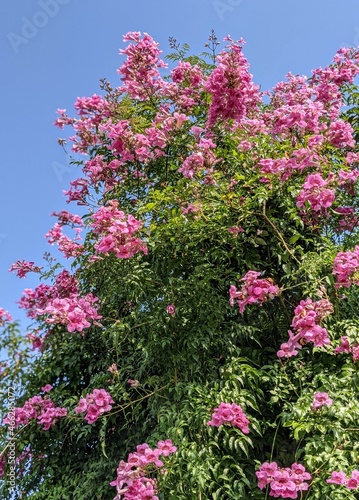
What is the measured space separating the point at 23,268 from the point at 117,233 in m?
1.80

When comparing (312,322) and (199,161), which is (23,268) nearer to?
(199,161)

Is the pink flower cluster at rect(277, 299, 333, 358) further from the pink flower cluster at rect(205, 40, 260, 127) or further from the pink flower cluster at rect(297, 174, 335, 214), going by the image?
the pink flower cluster at rect(205, 40, 260, 127)

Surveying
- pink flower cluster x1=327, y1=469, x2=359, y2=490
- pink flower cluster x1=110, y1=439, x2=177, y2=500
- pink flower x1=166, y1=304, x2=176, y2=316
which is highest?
pink flower x1=166, y1=304, x2=176, y2=316

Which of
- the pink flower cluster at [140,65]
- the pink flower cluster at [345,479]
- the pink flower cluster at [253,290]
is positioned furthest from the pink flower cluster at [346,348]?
the pink flower cluster at [140,65]

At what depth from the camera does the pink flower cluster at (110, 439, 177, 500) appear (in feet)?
7.63

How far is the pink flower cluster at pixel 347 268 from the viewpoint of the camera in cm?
257

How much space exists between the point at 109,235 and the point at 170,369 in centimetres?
79

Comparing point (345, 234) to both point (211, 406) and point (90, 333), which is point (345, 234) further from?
point (90, 333)

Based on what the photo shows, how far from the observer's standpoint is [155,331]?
9.37ft

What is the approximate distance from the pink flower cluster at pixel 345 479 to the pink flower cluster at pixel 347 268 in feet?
2.82

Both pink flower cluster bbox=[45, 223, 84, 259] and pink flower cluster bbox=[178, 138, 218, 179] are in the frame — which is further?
pink flower cluster bbox=[45, 223, 84, 259]

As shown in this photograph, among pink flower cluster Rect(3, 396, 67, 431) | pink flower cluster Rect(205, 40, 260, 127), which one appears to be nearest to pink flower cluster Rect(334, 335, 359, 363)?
pink flower cluster Rect(205, 40, 260, 127)

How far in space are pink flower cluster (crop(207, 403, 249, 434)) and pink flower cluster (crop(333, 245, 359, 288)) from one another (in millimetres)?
785

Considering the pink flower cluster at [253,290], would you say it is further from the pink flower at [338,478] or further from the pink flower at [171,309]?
the pink flower at [338,478]
